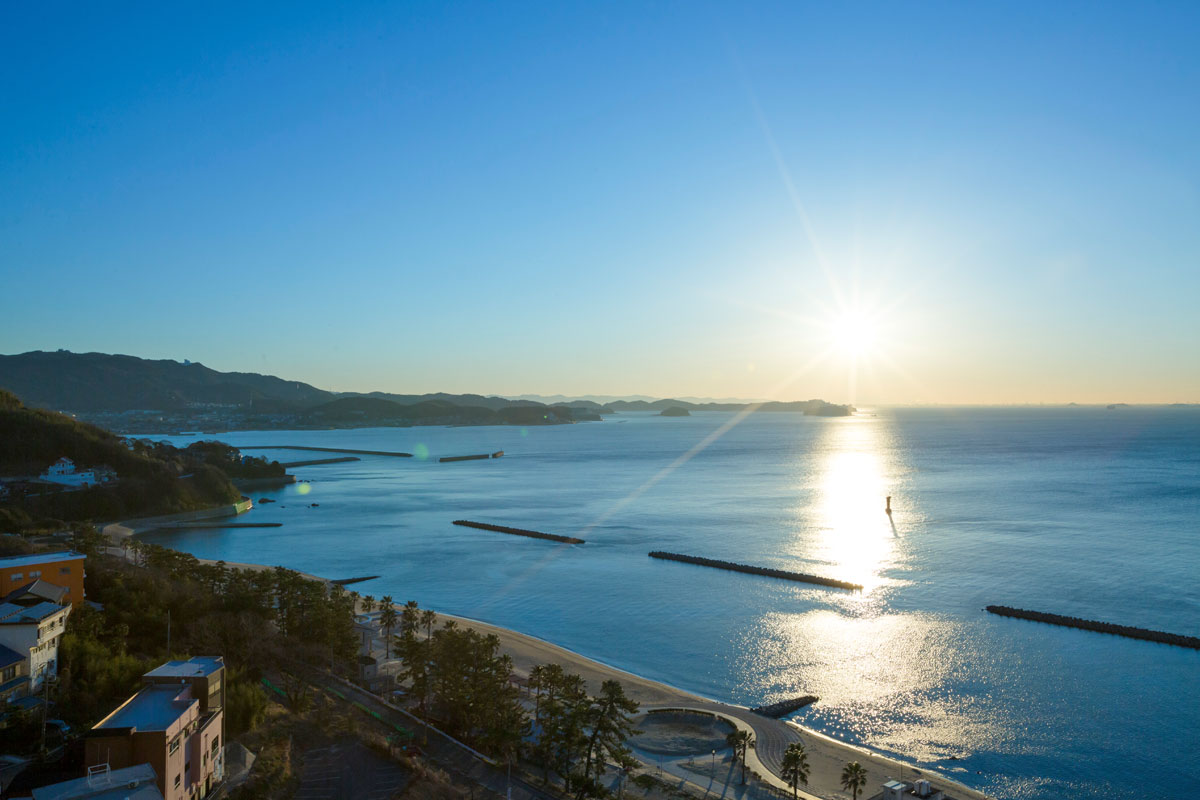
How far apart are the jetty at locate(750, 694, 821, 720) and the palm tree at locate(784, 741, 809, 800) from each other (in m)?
4.63

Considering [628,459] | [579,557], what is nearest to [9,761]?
[579,557]

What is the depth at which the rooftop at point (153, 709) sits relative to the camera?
1161 cm

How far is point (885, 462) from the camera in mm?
106062

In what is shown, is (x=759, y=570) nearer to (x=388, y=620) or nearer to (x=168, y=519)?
(x=388, y=620)

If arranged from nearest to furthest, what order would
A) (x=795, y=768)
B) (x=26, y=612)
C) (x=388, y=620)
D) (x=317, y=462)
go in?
1. (x=795, y=768)
2. (x=26, y=612)
3. (x=388, y=620)
4. (x=317, y=462)

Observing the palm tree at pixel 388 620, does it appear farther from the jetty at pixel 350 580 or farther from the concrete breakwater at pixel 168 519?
the concrete breakwater at pixel 168 519

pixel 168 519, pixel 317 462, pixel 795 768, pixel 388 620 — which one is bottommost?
pixel 168 519

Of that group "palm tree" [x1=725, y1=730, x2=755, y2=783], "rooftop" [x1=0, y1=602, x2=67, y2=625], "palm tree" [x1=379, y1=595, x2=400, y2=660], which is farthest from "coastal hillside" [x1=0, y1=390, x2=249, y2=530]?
"palm tree" [x1=725, y1=730, x2=755, y2=783]

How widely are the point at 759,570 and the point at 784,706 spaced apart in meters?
17.5

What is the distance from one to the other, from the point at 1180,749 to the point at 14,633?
29.1 m

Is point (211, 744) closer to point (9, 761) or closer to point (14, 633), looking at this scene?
point (9, 761)

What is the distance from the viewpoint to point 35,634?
619 inches

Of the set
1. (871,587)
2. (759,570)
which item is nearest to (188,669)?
(759,570)

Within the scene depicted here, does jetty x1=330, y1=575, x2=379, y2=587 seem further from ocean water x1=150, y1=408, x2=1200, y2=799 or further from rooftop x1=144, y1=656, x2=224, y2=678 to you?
rooftop x1=144, y1=656, x2=224, y2=678
